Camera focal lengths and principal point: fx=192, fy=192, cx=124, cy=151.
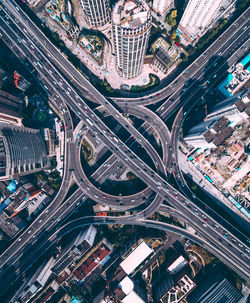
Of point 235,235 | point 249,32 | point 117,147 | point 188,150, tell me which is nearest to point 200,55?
point 249,32

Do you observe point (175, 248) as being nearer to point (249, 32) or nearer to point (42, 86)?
point (42, 86)

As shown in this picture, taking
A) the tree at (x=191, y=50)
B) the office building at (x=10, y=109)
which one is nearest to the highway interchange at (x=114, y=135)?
the tree at (x=191, y=50)

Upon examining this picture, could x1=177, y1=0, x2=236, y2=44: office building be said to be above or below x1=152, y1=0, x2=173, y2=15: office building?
below

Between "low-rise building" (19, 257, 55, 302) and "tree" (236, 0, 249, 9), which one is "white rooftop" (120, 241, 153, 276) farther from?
"tree" (236, 0, 249, 9)

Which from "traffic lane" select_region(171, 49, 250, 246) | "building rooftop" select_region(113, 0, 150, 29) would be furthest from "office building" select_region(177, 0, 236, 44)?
"traffic lane" select_region(171, 49, 250, 246)

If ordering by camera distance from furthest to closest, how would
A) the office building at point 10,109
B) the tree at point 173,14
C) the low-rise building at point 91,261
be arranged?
1. the tree at point 173,14
2. the low-rise building at point 91,261
3. the office building at point 10,109

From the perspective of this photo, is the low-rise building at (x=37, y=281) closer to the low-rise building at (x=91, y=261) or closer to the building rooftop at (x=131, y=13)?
the low-rise building at (x=91, y=261)

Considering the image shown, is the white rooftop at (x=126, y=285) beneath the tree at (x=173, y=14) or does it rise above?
beneath
